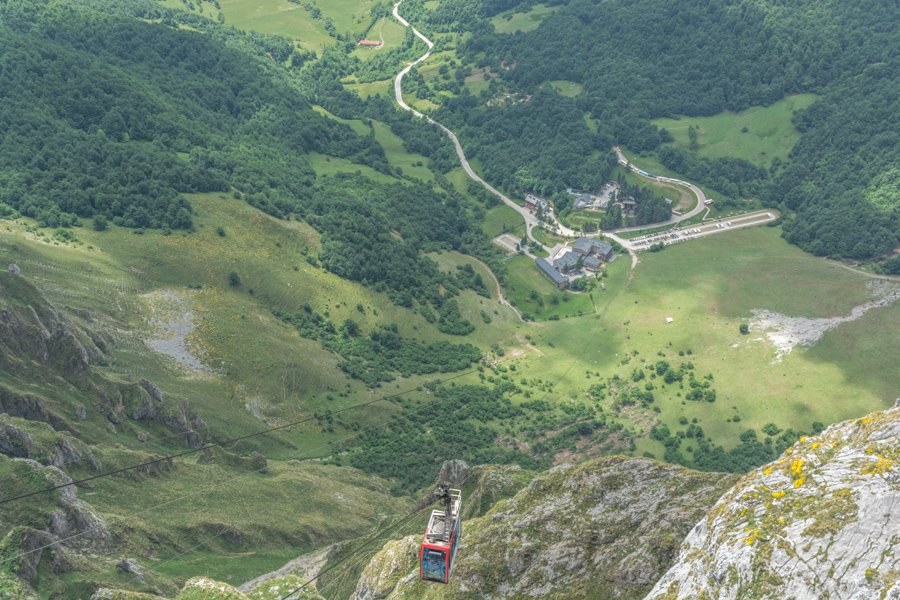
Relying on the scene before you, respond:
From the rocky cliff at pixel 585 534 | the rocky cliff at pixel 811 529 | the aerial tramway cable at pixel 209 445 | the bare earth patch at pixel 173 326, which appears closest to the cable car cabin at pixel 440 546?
the rocky cliff at pixel 585 534

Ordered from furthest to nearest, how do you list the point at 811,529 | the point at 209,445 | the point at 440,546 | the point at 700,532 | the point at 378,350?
the point at 378,350 → the point at 209,445 → the point at 440,546 → the point at 700,532 → the point at 811,529

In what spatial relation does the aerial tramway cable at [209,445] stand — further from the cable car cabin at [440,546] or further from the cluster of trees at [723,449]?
the cluster of trees at [723,449]

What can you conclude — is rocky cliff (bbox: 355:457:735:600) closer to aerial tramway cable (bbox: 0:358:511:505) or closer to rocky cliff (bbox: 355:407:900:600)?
rocky cliff (bbox: 355:407:900:600)

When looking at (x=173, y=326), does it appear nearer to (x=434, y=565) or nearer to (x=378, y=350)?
(x=378, y=350)

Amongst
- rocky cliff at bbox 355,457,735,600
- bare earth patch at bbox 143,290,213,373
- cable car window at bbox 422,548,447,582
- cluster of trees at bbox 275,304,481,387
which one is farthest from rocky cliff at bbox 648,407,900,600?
cluster of trees at bbox 275,304,481,387

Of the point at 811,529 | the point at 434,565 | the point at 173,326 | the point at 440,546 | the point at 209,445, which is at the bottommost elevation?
the point at 173,326

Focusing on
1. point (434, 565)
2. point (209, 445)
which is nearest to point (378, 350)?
point (209, 445)
